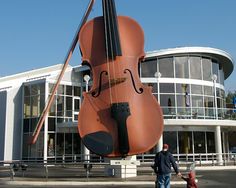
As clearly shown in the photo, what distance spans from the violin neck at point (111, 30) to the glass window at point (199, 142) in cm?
1458

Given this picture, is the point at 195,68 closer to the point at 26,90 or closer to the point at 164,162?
the point at 26,90

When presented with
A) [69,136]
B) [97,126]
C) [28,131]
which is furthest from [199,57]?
[97,126]

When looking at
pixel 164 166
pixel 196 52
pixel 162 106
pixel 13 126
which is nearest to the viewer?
pixel 164 166

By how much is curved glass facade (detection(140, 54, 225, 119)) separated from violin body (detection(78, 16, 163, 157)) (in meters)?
12.8

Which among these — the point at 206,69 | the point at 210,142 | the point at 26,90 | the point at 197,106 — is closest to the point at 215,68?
the point at 206,69

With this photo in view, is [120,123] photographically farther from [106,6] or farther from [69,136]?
[69,136]

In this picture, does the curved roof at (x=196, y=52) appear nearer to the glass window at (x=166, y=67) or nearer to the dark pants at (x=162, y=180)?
the glass window at (x=166, y=67)

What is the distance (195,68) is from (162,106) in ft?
13.2

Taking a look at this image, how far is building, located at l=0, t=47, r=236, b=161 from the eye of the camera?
81.4 ft

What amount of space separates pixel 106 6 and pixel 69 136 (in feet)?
53.4

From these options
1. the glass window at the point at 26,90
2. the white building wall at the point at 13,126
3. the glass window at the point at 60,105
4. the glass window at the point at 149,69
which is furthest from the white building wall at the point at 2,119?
the glass window at the point at 149,69

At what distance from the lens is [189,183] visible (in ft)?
24.9

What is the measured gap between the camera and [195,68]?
2678 cm

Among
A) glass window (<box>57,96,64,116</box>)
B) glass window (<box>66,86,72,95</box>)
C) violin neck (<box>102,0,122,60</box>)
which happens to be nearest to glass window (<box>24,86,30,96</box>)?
glass window (<box>57,96,64,116</box>)
